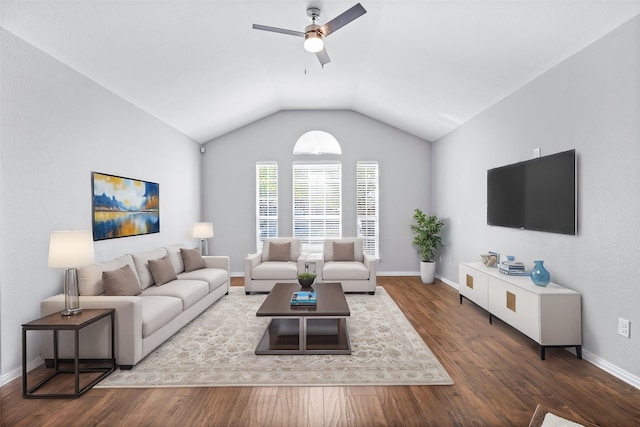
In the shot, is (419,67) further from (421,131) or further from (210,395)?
(210,395)

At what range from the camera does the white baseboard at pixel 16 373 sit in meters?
2.65

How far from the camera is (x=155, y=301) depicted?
3469 mm

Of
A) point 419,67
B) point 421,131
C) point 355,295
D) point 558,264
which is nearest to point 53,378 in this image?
point 355,295

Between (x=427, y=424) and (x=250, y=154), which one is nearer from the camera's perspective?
(x=427, y=424)

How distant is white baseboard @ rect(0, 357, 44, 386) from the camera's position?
104 inches

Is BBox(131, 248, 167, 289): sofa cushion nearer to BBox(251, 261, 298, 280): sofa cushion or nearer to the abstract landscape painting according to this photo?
the abstract landscape painting

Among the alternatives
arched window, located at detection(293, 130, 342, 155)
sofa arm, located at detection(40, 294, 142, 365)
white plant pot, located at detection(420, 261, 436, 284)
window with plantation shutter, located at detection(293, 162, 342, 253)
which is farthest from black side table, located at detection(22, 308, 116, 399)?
white plant pot, located at detection(420, 261, 436, 284)

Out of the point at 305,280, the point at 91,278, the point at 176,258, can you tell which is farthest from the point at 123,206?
the point at 305,280

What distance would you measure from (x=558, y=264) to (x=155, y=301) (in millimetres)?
4210

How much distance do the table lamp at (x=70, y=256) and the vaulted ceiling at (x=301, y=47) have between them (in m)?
1.74

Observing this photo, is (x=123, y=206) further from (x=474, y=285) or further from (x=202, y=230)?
(x=474, y=285)

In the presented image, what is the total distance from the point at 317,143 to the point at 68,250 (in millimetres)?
4933

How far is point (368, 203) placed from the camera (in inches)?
276

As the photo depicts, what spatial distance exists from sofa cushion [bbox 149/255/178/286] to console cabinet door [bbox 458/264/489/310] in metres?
4.01
